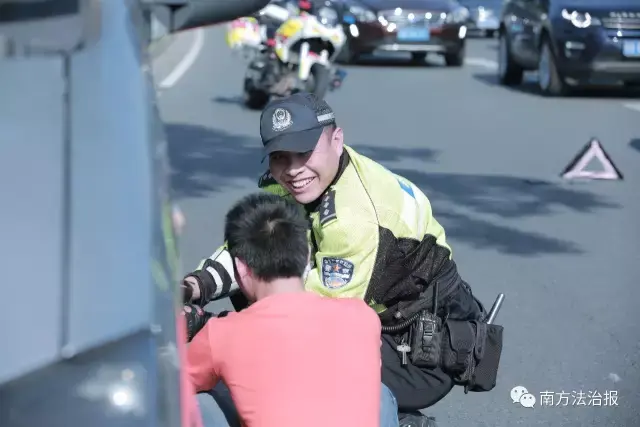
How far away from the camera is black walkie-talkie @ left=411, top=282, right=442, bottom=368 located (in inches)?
165

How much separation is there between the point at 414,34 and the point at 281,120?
1792 centimetres

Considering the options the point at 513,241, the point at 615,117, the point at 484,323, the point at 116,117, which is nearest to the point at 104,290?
the point at 116,117

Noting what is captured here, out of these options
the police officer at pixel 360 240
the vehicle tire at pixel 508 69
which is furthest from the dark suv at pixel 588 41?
the police officer at pixel 360 240

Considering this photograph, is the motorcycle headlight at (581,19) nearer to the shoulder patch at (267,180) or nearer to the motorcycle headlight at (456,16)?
the motorcycle headlight at (456,16)

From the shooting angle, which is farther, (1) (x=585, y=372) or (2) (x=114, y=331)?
(1) (x=585, y=372)

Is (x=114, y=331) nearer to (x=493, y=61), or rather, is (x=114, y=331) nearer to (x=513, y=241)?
(x=513, y=241)

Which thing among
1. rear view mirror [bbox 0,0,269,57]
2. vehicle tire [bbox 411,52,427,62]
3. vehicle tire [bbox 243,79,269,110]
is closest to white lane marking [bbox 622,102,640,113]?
vehicle tire [bbox 243,79,269,110]

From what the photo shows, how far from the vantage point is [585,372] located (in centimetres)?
604

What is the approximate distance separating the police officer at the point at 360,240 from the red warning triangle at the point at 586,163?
6889mm

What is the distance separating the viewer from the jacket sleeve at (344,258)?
3902mm

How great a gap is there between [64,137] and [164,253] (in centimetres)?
26

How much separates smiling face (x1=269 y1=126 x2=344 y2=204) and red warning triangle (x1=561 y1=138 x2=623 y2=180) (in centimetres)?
715

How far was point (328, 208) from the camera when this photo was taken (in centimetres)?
400

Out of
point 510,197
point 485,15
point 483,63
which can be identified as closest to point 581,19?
point 483,63
